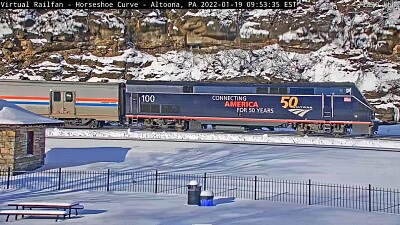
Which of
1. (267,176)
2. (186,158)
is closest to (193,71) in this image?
(186,158)

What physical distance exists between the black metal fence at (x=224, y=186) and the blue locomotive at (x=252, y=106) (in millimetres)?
17056

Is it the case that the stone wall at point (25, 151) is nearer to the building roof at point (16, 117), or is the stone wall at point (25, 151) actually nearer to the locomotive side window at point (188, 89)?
the building roof at point (16, 117)

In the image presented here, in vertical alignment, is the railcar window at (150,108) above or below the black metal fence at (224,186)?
above

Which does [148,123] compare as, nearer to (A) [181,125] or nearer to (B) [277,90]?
(A) [181,125]

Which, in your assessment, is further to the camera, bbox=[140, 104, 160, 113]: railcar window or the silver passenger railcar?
the silver passenger railcar

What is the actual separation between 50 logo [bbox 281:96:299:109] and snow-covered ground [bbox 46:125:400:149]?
2475mm

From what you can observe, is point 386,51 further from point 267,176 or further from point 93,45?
point 267,176

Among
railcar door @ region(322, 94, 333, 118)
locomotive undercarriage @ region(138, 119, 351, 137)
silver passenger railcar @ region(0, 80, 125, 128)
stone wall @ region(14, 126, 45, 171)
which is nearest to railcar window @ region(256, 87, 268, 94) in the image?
locomotive undercarriage @ region(138, 119, 351, 137)

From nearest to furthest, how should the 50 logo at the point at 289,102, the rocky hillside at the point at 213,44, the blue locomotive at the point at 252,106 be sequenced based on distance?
the blue locomotive at the point at 252,106 → the 50 logo at the point at 289,102 → the rocky hillside at the point at 213,44

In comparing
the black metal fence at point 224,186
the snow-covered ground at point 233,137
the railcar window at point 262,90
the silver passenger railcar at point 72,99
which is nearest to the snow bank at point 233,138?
the snow-covered ground at point 233,137

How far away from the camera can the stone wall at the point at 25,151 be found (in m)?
23.0

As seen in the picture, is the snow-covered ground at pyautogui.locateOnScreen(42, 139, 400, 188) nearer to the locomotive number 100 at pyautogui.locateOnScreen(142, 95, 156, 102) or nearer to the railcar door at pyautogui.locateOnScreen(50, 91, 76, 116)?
the locomotive number 100 at pyautogui.locateOnScreen(142, 95, 156, 102)

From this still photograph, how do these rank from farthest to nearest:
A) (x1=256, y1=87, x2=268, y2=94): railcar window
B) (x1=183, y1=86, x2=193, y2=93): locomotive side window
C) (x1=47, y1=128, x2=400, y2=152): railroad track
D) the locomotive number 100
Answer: the locomotive number 100 < (x1=183, y1=86, x2=193, y2=93): locomotive side window < (x1=256, y1=87, x2=268, y2=94): railcar window < (x1=47, y1=128, x2=400, y2=152): railroad track

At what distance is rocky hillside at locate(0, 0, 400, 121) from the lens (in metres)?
62.5
